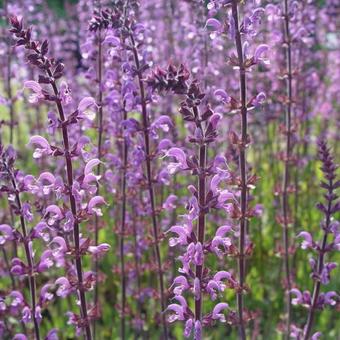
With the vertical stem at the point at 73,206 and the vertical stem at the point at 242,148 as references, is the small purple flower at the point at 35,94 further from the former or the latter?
the vertical stem at the point at 242,148

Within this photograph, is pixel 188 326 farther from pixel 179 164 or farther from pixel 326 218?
pixel 326 218

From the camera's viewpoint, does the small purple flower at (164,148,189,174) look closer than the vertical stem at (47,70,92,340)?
No

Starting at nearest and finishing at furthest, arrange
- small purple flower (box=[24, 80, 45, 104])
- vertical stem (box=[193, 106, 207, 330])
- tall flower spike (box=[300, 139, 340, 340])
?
vertical stem (box=[193, 106, 207, 330]) < small purple flower (box=[24, 80, 45, 104]) < tall flower spike (box=[300, 139, 340, 340])

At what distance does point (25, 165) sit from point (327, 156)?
794 centimetres

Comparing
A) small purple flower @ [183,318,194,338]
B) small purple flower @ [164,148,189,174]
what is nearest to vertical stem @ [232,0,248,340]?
small purple flower @ [164,148,189,174]

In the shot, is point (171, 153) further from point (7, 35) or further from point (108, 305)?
point (108, 305)

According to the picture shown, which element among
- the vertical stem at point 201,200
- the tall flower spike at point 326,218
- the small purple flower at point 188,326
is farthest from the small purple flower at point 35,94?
the tall flower spike at point 326,218

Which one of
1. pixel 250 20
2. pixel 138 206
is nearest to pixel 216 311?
pixel 250 20

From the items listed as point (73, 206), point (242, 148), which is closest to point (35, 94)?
point (73, 206)

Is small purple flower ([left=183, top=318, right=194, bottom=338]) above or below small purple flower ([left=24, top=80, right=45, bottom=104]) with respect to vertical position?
below

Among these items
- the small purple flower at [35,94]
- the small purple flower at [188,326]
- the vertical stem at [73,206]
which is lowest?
the small purple flower at [188,326]

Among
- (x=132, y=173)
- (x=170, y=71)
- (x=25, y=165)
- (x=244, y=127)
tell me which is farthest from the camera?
(x=25, y=165)

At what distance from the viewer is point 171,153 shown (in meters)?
3.87

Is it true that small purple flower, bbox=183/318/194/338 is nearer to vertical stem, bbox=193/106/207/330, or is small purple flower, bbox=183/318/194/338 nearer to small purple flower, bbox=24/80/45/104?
vertical stem, bbox=193/106/207/330
